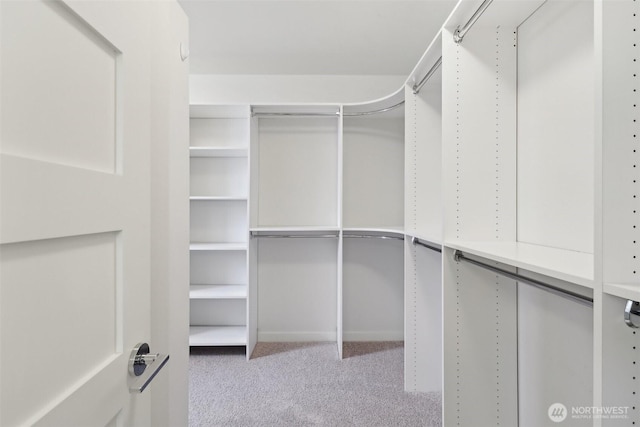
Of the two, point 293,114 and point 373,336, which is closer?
point 293,114

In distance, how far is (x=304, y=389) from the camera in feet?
7.23

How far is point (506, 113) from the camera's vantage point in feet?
4.73

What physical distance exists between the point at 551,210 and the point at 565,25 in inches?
25.1

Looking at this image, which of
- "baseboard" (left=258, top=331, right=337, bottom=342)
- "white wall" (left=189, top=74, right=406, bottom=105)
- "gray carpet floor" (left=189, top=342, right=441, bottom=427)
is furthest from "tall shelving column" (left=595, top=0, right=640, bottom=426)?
"baseboard" (left=258, top=331, right=337, bottom=342)

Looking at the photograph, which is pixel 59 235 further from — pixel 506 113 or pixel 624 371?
pixel 506 113

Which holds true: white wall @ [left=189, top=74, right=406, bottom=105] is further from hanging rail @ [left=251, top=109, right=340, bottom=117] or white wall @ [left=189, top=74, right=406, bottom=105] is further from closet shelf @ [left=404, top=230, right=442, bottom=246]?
closet shelf @ [left=404, top=230, right=442, bottom=246]

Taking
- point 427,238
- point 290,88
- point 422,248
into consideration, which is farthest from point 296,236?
point 427,238

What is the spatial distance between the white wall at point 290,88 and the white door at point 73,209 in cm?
225

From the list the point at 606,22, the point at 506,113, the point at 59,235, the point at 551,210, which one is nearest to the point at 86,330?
the point at 59,235

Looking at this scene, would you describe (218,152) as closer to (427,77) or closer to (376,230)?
(376,230)

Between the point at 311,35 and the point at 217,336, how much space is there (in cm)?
226

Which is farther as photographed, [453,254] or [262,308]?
[262,308]

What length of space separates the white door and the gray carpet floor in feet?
4.44

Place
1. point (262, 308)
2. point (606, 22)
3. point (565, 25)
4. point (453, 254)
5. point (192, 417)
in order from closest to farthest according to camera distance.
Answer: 1. point (606, 22)
2. point (565, 25)
3. point (453, 254)
4. point (192, 417)
5. point (262, 308)
